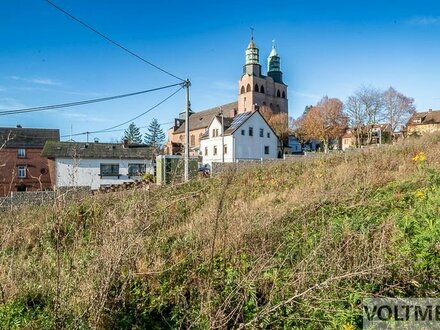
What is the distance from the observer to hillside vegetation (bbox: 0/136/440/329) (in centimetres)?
314

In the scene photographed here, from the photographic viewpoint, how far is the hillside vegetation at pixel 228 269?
10.3ft

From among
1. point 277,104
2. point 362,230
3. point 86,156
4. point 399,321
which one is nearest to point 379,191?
point 362,230

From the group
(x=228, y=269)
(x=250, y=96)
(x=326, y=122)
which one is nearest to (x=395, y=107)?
(x=326, y=122)

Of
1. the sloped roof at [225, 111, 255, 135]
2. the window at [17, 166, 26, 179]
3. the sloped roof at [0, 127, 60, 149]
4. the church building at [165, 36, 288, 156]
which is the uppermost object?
the church building at [165, 36, 288, 156]

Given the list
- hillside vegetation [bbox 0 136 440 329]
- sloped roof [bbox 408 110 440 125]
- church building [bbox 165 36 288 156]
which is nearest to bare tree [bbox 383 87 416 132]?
sloped roof [bbox 408 110 440 125]

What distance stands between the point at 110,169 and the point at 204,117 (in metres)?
32.2

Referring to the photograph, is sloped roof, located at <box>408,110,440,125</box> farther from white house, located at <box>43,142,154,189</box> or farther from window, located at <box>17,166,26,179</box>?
window, located at <box>17,166,26,179</box>

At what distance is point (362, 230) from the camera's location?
14.7 ft

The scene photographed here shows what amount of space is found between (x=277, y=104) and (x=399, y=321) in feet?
246

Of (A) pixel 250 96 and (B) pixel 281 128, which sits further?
(A) pixel 250 96

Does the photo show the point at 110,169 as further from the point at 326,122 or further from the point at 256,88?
the point at 256,88

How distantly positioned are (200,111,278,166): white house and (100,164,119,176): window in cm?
1178

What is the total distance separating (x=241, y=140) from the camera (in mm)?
40188

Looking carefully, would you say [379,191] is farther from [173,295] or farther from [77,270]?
[77,270]
